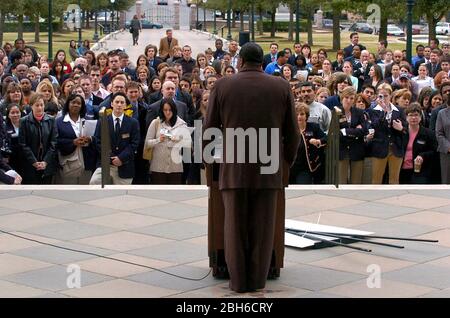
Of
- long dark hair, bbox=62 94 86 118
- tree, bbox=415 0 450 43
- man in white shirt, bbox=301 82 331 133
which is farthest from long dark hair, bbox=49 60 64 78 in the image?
tree, bbox=415 0 450 43

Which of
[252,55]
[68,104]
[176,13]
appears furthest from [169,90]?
[176,13]

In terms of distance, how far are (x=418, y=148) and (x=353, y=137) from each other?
1029 mm

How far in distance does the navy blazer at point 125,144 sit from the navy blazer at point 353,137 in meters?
2.96

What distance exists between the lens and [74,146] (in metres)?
15.0

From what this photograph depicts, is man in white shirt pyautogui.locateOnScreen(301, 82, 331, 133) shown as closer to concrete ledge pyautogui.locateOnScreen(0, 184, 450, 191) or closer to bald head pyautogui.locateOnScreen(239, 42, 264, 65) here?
concrete ledge pyautogui.locateOnScreen(0, 184, 450, 191)

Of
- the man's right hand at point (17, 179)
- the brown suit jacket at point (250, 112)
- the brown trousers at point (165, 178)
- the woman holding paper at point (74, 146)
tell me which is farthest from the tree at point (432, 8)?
the brown suit jacket at point (250, 112)

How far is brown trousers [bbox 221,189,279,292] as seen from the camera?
367 inches

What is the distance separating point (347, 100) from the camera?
51.9ft

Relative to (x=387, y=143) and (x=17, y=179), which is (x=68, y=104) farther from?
(x=387, y=143)

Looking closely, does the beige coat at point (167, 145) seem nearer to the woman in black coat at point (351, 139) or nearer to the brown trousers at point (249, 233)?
the woman in black coat at point (351, 139)

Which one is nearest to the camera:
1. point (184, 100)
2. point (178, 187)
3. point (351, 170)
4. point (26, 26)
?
point (178, 187)

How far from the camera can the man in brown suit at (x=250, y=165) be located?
30.3ft

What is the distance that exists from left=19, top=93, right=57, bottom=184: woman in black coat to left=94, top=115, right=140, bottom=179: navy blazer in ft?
2.03
